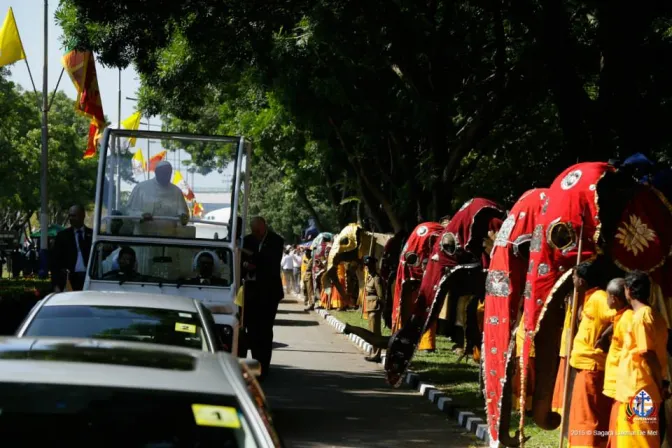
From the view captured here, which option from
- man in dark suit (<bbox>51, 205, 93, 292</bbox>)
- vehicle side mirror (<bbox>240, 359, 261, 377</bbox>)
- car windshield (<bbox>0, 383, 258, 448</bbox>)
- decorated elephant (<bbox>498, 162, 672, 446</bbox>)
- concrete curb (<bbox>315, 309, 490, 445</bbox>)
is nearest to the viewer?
car windshield (<bbox>0, 383, 258, 448</bbox>)

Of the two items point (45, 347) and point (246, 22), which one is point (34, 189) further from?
point (45, 347)

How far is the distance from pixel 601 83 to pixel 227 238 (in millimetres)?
4422

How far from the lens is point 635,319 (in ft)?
28.7

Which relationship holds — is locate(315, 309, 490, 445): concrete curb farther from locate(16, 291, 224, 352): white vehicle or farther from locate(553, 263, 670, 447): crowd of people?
locate(16, 291, 224, 352): white vehicle

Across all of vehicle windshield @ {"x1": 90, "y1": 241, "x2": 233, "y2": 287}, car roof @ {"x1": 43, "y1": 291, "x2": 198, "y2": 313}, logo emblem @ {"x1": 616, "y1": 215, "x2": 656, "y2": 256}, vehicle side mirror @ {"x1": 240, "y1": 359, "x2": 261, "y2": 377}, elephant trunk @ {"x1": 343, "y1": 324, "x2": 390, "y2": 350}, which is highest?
logo emblem @ {"x1": 616, "y1": 215, "x2": 656, "y2": 256}

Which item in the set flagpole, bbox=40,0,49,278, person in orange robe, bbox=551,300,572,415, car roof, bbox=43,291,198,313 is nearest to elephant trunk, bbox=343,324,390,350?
person in orange robe, bbox=551,300,572,415

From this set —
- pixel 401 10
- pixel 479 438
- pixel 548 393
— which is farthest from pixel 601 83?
pixel 401 10

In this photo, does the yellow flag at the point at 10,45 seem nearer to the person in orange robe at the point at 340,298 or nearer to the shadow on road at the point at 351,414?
the person in orange robe at the point at 340,298

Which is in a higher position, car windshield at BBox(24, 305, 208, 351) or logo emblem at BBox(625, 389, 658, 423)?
car windshield at BBox(24, 305, 208, 351)

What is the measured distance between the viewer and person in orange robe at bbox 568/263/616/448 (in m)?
9.38

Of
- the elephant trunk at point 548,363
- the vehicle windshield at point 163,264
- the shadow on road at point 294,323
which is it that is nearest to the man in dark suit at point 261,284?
the vehicle windshield at point 163,264

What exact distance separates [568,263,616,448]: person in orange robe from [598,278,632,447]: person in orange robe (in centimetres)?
19

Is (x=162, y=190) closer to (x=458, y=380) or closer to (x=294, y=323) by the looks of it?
(x=458, y=380)

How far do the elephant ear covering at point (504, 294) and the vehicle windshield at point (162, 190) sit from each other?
16.4ft
